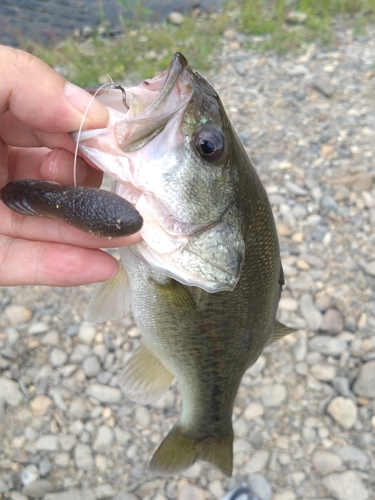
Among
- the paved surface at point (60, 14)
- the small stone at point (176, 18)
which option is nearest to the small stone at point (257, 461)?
the small stone at point (176, 18)

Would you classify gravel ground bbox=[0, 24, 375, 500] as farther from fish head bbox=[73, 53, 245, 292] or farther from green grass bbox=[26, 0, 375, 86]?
green grass bbox=[26, 0, 375, 86]

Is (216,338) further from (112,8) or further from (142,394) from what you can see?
(112,8)

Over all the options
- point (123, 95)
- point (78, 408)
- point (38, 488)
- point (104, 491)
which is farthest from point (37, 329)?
point (123, 95)

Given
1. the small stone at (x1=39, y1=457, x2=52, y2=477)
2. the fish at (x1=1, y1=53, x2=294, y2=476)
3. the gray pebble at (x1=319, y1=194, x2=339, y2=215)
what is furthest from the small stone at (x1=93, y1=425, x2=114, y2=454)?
the gray pebble at (x1=319, y1=194, x2=339, y2=215)

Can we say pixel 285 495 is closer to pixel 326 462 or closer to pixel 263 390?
pixel 326 462

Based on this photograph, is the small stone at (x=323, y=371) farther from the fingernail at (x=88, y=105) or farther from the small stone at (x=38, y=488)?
the fingernail at (x=88, y=105)

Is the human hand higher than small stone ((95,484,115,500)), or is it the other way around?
the human hand
